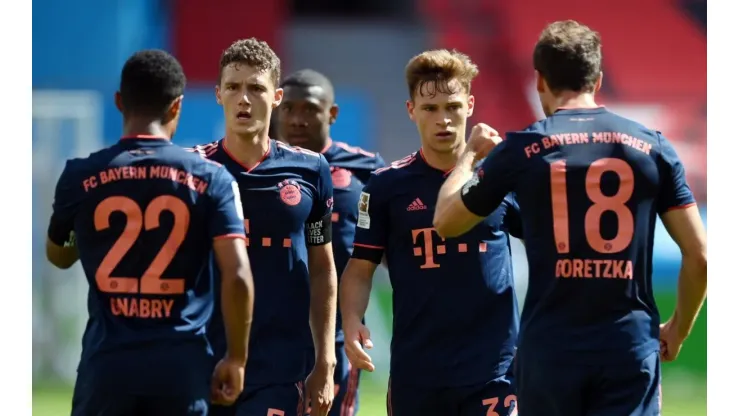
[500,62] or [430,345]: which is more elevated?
[500,62]

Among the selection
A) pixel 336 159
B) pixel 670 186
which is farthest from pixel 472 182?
pixel 336 159

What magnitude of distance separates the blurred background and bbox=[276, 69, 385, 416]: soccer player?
4.92 metres

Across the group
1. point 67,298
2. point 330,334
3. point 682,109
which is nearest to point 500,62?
point 682,109

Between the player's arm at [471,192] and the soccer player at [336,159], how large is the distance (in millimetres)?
2417

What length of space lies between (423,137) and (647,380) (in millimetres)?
1962

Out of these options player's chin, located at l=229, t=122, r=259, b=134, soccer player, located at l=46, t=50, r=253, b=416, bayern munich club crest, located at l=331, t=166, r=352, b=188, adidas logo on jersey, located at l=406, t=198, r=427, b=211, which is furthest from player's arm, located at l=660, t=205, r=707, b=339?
bayern munich club crest, located at l=331, t=166, r=352, b=188

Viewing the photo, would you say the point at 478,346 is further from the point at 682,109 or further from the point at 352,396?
the point at 682,109

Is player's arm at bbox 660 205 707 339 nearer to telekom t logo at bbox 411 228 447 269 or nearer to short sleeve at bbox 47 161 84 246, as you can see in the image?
telekom t logo at bbox 411 228 447 269

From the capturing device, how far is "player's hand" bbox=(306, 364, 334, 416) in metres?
5.63

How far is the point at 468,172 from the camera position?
478cm

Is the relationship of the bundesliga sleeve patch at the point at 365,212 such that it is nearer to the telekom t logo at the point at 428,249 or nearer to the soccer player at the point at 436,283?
the soccer player at the point at 436,283

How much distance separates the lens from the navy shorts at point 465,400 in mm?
5465

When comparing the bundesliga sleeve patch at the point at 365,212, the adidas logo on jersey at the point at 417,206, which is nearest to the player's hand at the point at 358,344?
the bundesliga sleeve patch at the point at 365,212

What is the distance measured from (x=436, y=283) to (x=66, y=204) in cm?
192
